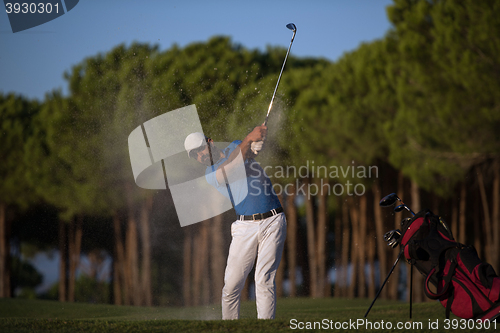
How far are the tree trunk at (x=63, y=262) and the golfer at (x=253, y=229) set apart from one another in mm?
14573

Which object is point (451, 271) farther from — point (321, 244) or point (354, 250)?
point (354, 250)

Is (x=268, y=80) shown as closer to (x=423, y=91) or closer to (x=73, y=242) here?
(x=423, y=91)

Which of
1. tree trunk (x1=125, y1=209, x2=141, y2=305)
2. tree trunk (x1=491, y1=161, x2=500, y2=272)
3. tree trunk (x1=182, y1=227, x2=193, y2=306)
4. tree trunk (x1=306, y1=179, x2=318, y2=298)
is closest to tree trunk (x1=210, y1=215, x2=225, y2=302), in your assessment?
tree trunk (x1=182, y1=227, x2=193, y2=306)

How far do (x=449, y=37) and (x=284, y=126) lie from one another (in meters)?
5.93

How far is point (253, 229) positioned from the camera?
175 inches

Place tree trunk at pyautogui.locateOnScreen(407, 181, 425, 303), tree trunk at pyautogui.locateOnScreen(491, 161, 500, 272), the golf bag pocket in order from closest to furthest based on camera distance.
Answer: the golf bag pocket → tree trunk at pyautogui.locateOnScreen(491, 161, 500, 272) → tree trunk at pyautogui.locateOnScreen(407, 181, 425, 303)

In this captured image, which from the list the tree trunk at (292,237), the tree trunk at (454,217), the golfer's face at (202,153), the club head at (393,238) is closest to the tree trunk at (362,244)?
the tree trunk at (292,237)

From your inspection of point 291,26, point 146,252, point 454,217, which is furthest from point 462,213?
point 291,26

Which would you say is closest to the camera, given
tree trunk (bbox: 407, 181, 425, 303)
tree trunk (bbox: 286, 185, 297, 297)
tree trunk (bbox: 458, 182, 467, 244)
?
tree trunk (bbox: 407, 181, 425, 303)

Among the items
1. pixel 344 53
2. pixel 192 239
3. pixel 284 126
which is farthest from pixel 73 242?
pixel 344 53

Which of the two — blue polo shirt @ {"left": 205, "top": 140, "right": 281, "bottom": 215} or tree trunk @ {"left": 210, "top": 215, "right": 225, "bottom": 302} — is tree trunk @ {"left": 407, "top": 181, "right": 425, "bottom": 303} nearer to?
tree trunk @ {"left": 210, "top": 215, "right": 225, "bottom": 302}

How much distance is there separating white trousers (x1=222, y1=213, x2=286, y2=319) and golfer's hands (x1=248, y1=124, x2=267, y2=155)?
63cm

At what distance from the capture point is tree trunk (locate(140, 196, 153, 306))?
52.1ft

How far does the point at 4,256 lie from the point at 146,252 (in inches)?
221
